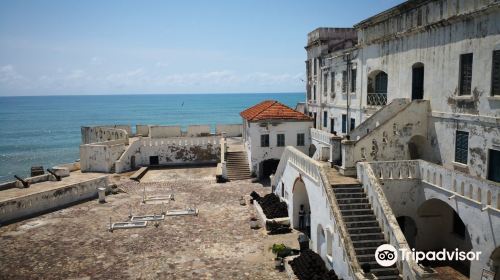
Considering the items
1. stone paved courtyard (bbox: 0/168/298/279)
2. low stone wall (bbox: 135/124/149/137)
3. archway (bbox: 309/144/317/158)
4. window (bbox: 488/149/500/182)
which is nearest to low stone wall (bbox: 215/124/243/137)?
low stone wall (bbox: 135/124/149/137)

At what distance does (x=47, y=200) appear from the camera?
81.8 ft

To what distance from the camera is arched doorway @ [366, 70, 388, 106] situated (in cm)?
2319

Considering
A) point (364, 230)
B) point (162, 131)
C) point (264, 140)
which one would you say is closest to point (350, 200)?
point (364, 230)

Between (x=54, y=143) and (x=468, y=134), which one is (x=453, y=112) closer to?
(x=468, y=134)

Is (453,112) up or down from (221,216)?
up

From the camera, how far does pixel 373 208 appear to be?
14.2 meters

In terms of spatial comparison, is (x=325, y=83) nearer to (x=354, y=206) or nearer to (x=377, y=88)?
(x=377, y=88)

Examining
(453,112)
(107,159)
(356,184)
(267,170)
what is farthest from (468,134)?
(107,159)

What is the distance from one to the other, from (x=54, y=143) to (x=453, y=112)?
88.1 m

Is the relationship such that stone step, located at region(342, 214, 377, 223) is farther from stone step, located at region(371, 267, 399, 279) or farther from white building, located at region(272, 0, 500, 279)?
stone step, located at region(371, 267, 399, 279)

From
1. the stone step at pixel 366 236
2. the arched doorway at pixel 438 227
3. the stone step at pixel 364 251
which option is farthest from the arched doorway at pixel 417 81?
the stone step at pixel 364 251

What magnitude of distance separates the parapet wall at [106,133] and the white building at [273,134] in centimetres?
1559

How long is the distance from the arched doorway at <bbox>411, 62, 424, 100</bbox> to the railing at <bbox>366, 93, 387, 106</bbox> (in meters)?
3.26

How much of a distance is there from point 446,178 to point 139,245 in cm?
1499
